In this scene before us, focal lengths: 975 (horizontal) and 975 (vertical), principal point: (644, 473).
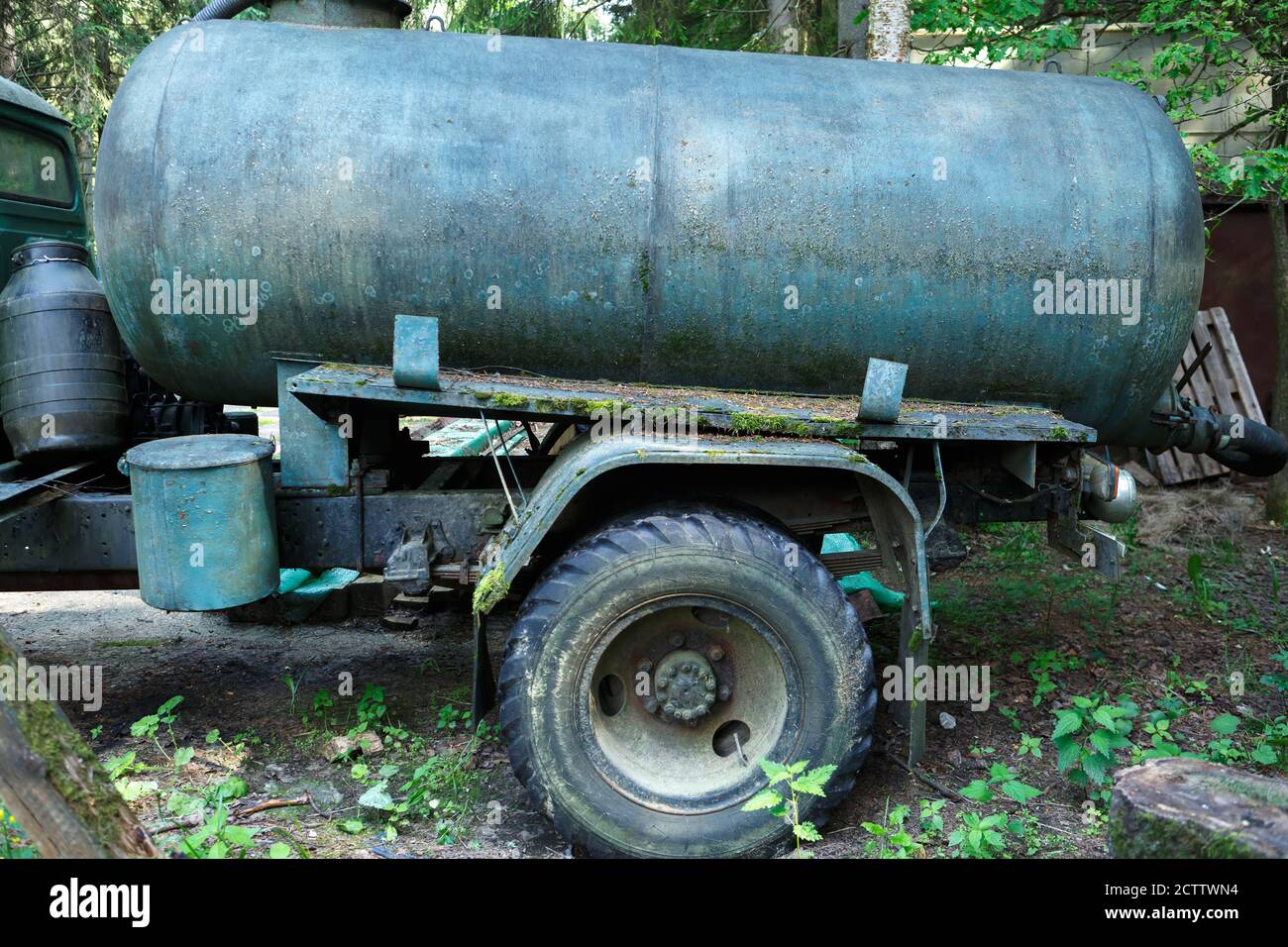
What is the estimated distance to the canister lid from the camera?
3373 mm

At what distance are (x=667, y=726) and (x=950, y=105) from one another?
8.47 feet

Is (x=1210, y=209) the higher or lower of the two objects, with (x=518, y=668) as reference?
higher

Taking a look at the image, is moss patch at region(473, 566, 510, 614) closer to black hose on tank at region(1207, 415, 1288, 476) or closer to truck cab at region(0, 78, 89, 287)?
truck cab at region(0, 78, 89, 287)

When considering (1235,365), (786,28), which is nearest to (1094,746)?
(1235,365)

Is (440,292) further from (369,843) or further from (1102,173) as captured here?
(1102,173)

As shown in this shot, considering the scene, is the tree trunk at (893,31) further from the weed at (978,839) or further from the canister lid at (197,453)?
the weed at (978,839)

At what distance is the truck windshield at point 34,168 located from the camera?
438 cm

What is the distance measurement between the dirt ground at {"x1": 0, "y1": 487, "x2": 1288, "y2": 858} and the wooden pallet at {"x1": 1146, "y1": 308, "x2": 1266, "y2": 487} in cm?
159

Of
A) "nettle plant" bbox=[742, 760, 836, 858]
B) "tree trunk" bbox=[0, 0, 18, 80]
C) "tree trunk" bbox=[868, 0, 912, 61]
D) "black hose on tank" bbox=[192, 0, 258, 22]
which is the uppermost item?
"tree trunk" bbox=[0, 0, 18, 80]

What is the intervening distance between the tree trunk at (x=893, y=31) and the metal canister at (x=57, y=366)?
4851mm

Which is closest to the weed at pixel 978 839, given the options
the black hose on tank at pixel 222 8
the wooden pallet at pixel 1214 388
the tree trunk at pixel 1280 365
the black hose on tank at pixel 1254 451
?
the black hose on tank at pixel 1254 451

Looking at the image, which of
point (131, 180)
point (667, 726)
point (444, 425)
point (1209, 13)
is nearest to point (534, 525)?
point (667, 726)

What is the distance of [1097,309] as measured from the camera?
366 cm

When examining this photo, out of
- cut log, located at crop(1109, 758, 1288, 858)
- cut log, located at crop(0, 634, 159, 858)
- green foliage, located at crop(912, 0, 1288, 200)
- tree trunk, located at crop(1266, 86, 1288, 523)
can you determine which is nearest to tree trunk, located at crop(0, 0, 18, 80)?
green foliage, located at crop(912, 0, 1288, 200)
